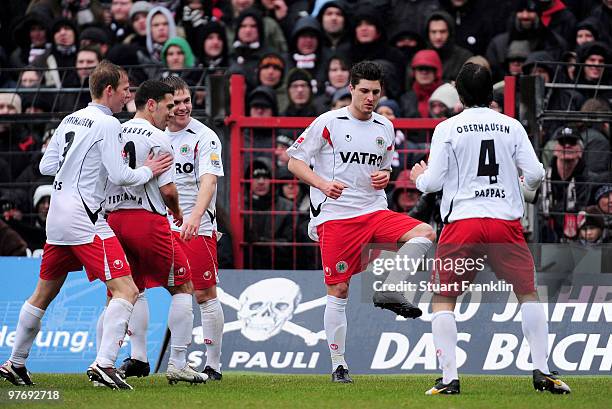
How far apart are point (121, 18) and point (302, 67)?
3.32 m

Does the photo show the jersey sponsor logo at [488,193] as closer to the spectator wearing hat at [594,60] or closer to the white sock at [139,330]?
the white sock at [139,330]

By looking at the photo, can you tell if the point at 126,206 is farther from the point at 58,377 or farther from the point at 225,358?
the point at 225,358

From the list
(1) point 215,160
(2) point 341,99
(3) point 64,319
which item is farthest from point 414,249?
(2) point 341,99

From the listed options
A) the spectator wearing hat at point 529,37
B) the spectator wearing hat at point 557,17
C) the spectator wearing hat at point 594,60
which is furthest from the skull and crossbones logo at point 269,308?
the spectator wearing hat at point 557,17

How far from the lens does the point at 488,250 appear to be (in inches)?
366

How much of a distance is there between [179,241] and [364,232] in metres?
1.62

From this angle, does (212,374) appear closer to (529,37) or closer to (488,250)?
(488,250)

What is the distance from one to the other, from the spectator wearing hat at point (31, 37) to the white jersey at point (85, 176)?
337 inches

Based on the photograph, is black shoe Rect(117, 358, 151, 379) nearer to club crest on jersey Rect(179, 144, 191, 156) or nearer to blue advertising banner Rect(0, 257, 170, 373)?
club crest on jersey Rect(179, 144, 191, 156)

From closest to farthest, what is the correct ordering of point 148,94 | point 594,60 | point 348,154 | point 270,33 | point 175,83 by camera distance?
point 148,94
point 348,154
point 175,83
point 594,60
point 270,33

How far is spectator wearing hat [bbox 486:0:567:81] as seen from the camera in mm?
16234

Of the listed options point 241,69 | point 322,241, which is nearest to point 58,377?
point 322,241

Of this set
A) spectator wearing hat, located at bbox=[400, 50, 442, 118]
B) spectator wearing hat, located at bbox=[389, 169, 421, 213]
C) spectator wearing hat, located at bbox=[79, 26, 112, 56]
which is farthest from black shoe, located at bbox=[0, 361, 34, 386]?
spectator wearing hat, located at bbox=[79, 26, 112, 56]

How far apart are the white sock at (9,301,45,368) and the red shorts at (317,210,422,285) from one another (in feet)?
8.02
